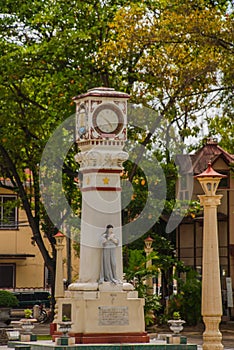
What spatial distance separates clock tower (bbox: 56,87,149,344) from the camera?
23250 millimetres

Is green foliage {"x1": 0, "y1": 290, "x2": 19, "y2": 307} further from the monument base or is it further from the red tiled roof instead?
the red tiled roof

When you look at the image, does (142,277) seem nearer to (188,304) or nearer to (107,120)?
(188,304)

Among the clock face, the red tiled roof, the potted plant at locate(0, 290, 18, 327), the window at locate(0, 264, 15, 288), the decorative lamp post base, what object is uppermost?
the red tiled roof

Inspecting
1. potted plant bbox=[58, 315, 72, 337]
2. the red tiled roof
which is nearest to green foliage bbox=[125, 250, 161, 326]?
the red tiled roof

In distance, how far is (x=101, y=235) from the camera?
23844 mm

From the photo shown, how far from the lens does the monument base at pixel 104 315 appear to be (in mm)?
23094

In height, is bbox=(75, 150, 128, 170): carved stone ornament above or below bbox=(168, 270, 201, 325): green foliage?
above

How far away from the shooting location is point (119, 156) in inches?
950

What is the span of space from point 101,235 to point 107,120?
8.82 feet

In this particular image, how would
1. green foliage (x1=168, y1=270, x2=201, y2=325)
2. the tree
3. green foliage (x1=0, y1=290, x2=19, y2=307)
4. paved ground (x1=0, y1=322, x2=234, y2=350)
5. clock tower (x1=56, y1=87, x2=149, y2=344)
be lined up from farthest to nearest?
green foliage (x1=168, y1=270, x2=201, y2=325), the tree, green foliage (x1=0, y1=290, x2=19, y2=307), paved ground (x1=0, y1=322, x2=234, y2=350), clock tower (x1=56, y1=87, x2=149, y2=344)

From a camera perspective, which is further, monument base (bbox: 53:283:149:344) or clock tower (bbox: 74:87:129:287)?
clock tower (bbox: 74:87:129:287)

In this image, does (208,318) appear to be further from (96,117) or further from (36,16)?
(36,16)

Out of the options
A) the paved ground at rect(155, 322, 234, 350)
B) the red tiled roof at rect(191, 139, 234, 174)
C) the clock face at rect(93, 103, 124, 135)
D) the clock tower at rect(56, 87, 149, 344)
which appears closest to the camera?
the clock tower at rect(56, 87, 149, 344)

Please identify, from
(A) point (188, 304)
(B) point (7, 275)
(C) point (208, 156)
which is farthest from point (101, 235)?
(B) point (7, 275)
